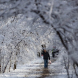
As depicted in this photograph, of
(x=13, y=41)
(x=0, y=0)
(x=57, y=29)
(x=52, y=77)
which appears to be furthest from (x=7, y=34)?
(x=0, y=0)

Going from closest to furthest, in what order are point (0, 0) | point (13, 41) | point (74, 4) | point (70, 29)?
point (0, 0) < point (74, 4) < point (70, 29) < point (13, 41)

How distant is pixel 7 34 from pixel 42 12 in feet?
22.5

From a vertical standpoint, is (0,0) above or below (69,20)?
above

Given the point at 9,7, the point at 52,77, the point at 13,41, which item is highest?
the point at 9,7

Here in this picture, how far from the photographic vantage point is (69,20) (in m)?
7.33

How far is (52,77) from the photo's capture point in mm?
11328

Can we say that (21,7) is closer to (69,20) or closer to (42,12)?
(42,12)

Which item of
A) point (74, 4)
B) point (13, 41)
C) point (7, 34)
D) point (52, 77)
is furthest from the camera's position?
point (13, 41)

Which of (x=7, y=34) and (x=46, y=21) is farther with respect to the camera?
(x=7, y=34)

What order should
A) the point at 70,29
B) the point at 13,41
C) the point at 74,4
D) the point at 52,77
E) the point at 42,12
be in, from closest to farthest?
the point at 74,4, the point at 42,12, the point at 70,29, the point at 52,77, the point at 13,41

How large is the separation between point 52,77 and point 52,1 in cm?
577

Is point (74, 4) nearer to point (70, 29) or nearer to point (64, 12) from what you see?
point (64, 12)

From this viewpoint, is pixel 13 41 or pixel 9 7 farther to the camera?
pixel 13 41

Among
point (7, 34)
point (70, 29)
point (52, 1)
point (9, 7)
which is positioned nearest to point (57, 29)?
point (70, 29)
